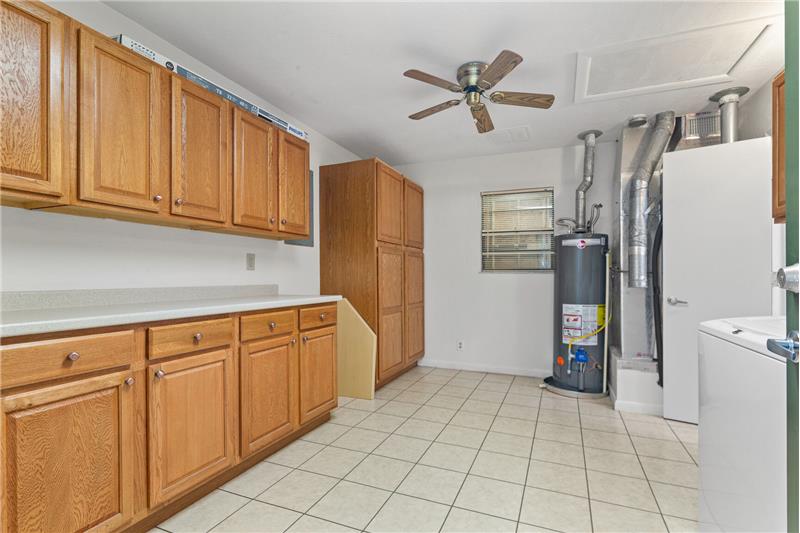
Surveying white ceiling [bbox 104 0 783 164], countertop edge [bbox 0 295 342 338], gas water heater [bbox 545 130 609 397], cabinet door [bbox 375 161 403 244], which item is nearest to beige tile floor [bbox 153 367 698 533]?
gas water heater [bbox 545 130 609 397]

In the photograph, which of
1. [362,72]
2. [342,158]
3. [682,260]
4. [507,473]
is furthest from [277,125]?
[682,260]

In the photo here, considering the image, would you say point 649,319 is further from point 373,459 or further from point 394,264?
point 373,459

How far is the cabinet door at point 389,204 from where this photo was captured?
3637 mm

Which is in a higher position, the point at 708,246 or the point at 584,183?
the point at 584,183

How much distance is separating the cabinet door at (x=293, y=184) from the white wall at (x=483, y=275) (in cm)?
209

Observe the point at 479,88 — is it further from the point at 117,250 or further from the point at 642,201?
the point at 117,250

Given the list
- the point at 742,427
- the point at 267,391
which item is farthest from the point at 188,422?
the point at 742,427

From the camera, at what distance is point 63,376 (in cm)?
129

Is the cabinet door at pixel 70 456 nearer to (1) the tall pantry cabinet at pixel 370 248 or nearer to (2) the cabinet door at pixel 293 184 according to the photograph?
(2) the cabinet door at pixel 293 184

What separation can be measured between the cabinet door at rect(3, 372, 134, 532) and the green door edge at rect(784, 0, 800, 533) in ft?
6.37

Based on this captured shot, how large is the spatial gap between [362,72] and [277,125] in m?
0.71

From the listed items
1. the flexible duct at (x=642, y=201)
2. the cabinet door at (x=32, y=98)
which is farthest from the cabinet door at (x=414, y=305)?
the cabinet door at (x=32, y=98)

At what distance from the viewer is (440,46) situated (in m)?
2.31

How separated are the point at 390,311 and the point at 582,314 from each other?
71.8 inches
